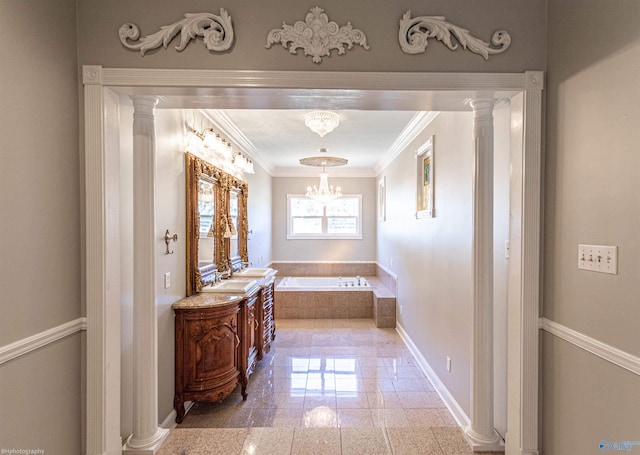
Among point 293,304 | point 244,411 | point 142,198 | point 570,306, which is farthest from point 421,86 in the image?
point 293,304

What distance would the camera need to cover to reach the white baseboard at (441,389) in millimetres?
2428

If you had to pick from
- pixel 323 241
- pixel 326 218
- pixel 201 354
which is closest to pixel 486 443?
pixel 201 354

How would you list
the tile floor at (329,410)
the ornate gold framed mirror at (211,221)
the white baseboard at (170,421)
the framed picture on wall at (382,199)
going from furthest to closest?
the framed picture on wall at (382,199), the ornate gold framed mirror at (211,221), the white baseboard at (170,421), the tile floor at (329,410)

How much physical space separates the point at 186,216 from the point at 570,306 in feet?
8.65

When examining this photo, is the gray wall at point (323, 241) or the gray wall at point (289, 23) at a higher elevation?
the gray wall at point (289, 23)

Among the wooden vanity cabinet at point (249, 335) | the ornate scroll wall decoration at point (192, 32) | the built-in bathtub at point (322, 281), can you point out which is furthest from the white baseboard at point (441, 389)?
the ornate scroll wall decoration at point (192, 32)

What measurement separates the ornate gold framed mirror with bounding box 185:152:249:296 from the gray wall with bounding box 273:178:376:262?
2.53 m

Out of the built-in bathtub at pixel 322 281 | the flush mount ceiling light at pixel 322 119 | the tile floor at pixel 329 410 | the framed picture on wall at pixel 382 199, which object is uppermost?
the flush mount ceiling light at pixel 322 119

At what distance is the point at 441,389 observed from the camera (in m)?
2.89

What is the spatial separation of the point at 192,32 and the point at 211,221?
2.03 meters

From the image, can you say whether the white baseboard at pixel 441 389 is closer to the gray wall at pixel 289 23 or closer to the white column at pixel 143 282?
the white column at pixel 143 282

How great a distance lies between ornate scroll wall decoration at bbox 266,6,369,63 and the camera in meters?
1.55

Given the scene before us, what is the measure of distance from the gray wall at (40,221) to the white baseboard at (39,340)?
0.07 ft

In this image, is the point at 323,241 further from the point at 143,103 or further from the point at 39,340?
the point at 39,340
